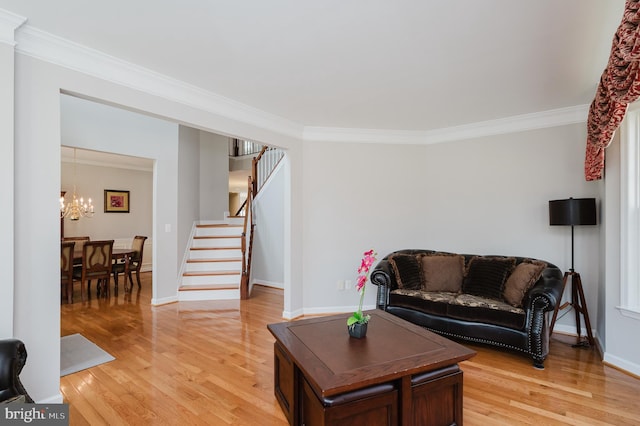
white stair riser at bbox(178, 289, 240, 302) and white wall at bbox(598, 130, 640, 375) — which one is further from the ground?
white wall at bbox(598, 130, 640, 375)

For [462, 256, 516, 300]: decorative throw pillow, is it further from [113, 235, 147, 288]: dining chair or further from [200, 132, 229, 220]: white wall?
[113, 235, 147, 288]: dining chair

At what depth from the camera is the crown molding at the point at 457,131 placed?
3.69 metres

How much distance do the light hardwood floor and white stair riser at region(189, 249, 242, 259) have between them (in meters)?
1.91

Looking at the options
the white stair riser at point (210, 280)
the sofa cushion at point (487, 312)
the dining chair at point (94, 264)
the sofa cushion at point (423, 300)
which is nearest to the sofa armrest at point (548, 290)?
the sofa cushion at point (487, 312)

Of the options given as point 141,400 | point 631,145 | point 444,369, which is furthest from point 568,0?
point 141,400

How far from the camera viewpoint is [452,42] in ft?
7.59

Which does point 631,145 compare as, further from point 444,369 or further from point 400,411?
point 400,411

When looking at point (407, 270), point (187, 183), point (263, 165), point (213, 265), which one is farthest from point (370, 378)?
point (263, 165)

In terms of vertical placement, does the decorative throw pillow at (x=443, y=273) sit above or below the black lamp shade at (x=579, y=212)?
below

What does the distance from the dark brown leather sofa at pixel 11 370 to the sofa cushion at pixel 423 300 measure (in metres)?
3.09

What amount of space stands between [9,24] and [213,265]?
13.8 feet

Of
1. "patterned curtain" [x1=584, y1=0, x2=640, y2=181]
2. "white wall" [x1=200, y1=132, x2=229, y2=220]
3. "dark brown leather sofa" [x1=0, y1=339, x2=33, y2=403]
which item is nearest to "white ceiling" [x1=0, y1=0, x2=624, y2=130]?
"patterned curtain" [x1=584, y1=0, x2=640, y2=181]

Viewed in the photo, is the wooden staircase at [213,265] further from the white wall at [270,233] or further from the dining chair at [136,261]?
the dining chair at [136,261]

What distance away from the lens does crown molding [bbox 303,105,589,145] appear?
3.69m
